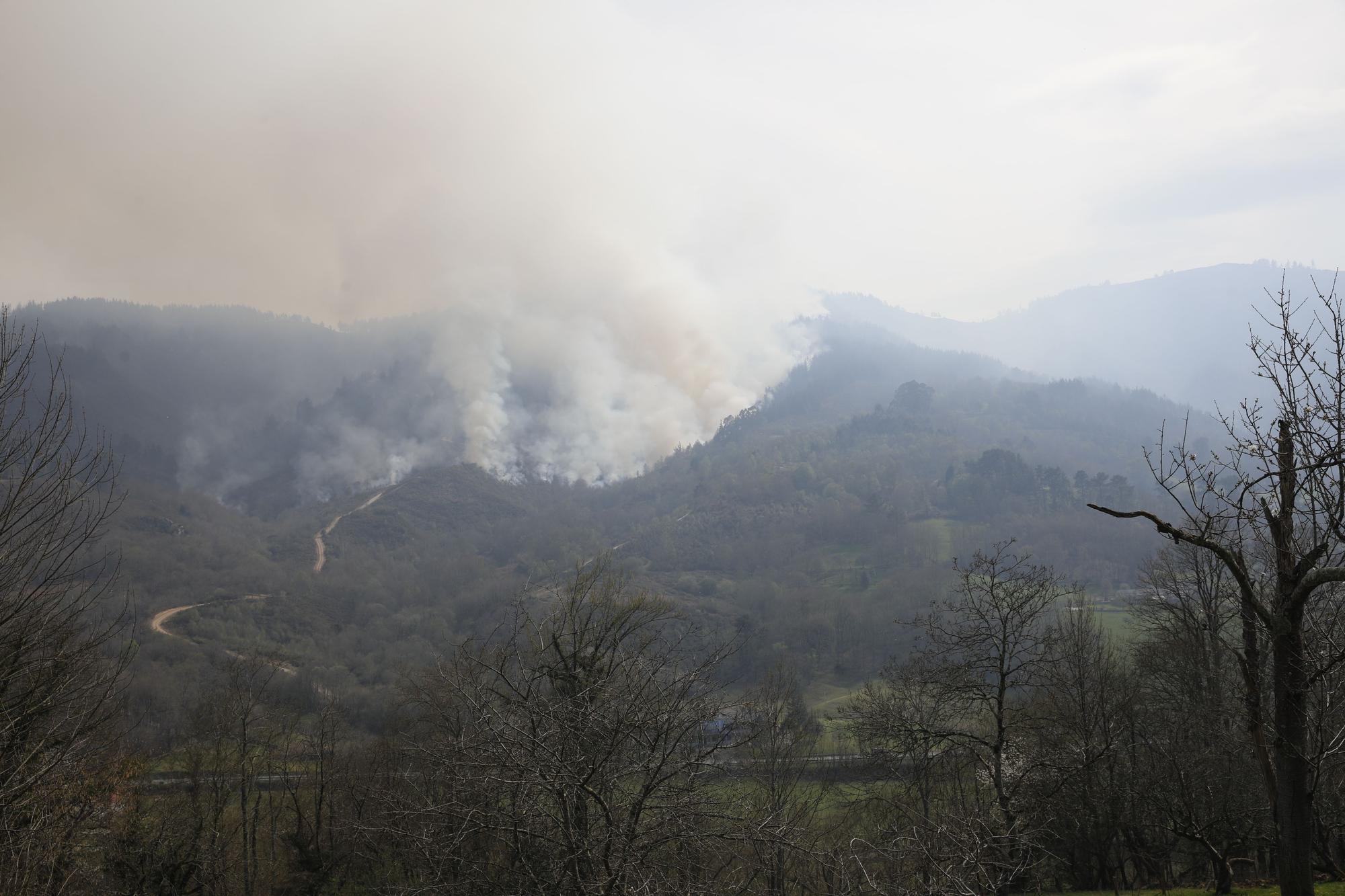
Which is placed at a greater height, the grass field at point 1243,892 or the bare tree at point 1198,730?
the bare tree at point 1198,730

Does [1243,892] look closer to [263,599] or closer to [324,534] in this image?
[263,599]

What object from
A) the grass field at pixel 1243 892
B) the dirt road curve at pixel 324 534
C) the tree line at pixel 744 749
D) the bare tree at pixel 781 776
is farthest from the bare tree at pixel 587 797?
the dirt road curve at pixel 324 534

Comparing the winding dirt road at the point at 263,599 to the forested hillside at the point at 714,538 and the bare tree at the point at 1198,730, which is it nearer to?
the forested hillside at the point at 714,538

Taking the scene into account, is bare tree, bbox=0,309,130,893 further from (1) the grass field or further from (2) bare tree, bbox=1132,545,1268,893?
(1) the grass field

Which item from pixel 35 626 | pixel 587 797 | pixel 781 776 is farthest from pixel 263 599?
pixel 587 797

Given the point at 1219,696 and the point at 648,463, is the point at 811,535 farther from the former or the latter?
the point at 1219,696

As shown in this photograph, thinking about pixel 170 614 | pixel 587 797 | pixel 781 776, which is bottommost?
pixel 781 776

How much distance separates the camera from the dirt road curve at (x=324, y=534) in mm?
131625

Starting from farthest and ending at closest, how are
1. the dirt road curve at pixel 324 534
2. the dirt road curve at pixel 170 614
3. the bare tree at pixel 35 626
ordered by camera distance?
1. the dirt road curve at pixel 324 534
2. the dirt road curve at pixel 170 614
3. the bare tree at pixel 35 626

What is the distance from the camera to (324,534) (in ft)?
472

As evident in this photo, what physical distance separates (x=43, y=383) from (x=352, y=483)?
57.2 m

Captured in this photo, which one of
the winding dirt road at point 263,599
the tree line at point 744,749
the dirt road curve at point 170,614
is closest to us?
the tree line at point 744,749

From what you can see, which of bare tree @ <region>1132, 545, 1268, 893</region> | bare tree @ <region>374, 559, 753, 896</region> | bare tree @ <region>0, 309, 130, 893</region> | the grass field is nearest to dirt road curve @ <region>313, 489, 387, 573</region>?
bare tree @ <region>1132, 545, 1268, 893</region>

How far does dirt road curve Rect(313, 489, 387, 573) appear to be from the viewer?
131625mm
